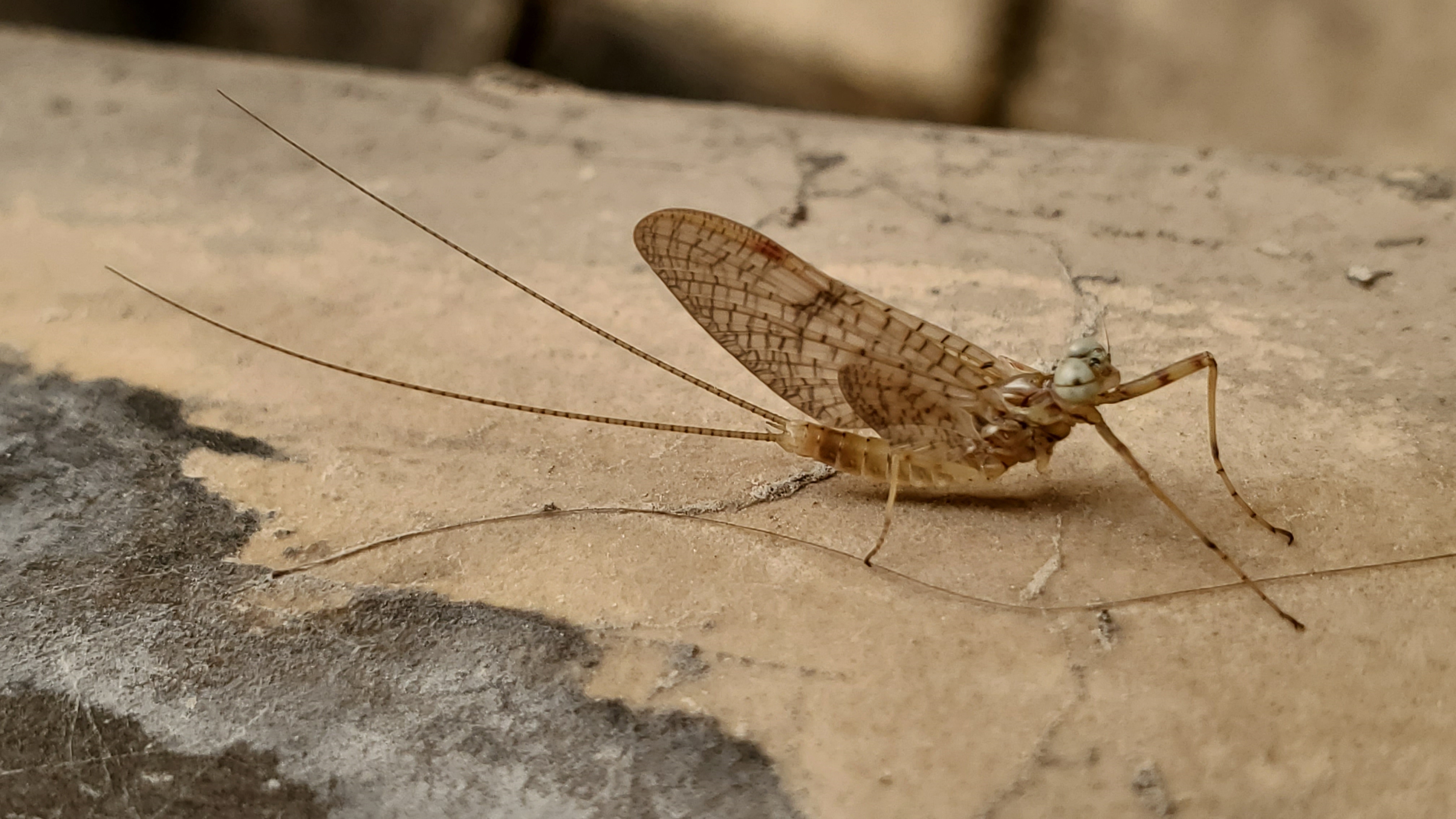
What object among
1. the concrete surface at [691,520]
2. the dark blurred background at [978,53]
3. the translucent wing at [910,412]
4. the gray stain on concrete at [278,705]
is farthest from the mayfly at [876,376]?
the dark blurred background at [978,53]

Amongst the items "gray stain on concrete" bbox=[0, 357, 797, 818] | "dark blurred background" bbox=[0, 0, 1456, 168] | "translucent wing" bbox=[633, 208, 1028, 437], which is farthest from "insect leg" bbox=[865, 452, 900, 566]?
"dark blurred background" bbox=[0, 0, 1456, 168]

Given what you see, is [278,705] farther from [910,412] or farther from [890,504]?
[910,412]

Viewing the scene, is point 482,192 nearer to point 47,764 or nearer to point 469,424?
point 469,424

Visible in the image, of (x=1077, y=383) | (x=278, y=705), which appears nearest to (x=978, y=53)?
(x=1077, y=383)

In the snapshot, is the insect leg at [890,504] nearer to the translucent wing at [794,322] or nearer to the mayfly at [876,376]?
the mayfly at [876,376]

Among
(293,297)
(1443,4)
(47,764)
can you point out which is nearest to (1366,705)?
(47,764)

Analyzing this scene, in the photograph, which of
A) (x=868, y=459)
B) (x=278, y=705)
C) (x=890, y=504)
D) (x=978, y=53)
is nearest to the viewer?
(x=278, y=705)
